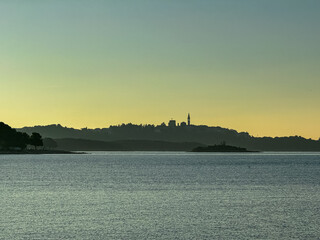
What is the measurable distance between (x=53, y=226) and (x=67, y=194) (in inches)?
1495

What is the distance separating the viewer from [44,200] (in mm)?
82000

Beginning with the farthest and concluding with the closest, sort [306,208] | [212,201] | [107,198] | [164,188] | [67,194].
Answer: [164,188] < [67,194] < [107,198] < [212,201] < [306,208]

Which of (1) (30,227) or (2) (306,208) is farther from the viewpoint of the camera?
(2) (306,208)

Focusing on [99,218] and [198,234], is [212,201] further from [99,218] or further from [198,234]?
[198,234]

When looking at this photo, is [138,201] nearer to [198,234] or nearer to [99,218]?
[99,218]

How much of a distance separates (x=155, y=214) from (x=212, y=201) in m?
17.9

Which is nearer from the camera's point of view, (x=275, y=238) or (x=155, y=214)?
(x=275, y=238)

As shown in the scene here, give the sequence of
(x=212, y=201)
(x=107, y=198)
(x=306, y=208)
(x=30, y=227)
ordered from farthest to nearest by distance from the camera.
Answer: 1. (x=107, y=198)
2. (x=212, y=201)
3. (x=306, y=208)
4. (x=30, y=227)

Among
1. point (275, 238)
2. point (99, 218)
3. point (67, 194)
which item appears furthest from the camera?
point (67, 194)

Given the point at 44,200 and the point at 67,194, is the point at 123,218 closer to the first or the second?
the point at 44,200

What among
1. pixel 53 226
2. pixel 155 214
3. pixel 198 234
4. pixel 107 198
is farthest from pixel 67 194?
pixel 198 234

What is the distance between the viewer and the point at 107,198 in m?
85.5

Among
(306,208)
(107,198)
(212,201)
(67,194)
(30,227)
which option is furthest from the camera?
(67,194)

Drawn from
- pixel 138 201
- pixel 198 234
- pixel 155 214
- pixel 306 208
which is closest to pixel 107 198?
pixel 138 201
